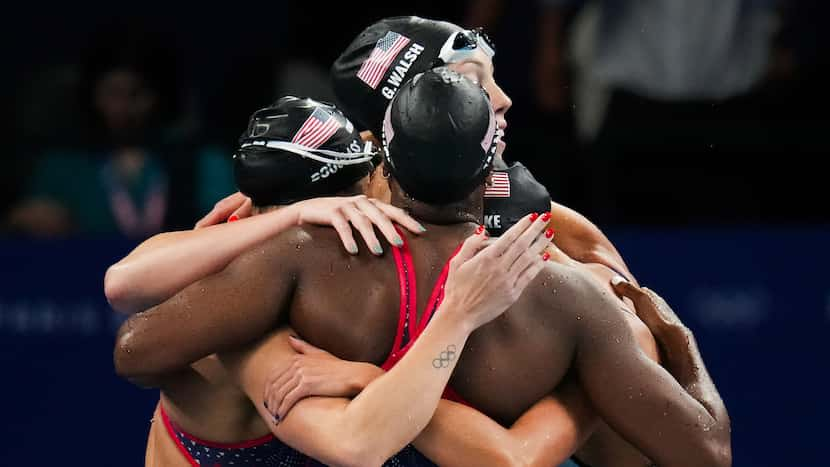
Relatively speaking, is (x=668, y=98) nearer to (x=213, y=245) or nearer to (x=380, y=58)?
(x=380, y=58)

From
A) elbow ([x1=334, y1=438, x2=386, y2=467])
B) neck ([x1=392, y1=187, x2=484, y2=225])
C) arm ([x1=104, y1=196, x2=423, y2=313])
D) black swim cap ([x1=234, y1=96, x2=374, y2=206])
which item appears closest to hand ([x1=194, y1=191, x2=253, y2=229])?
black swim cap ([x1=234, y1=96, x2=374, y2=206])

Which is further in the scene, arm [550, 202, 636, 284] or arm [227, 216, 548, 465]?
arm [550, 202, 636, 284]

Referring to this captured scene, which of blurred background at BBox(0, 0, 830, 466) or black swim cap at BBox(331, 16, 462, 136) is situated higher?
black swim cap at BBox(331, 16, 462, 136)

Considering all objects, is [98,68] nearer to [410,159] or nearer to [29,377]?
[29,377]

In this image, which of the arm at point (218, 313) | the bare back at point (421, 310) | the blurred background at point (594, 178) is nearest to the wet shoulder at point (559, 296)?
the bare back at point (421, 310)

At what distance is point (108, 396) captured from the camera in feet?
18.4

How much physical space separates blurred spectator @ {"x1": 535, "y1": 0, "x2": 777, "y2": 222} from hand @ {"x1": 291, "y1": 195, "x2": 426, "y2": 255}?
2.74 m

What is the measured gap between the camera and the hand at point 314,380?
8.94 ft

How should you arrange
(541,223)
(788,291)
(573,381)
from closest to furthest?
(541,223), (573,381), (788,291)

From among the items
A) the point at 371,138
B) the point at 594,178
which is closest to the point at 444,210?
the point at 371,138

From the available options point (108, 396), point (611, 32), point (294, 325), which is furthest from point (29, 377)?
point (294, 325)

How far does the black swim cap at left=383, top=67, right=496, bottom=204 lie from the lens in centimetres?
274

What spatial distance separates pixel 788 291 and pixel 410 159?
303 cm

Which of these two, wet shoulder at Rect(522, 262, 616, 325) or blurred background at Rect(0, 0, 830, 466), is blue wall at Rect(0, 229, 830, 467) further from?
wet shoulder at Rect(522, 262, 616, 325)
